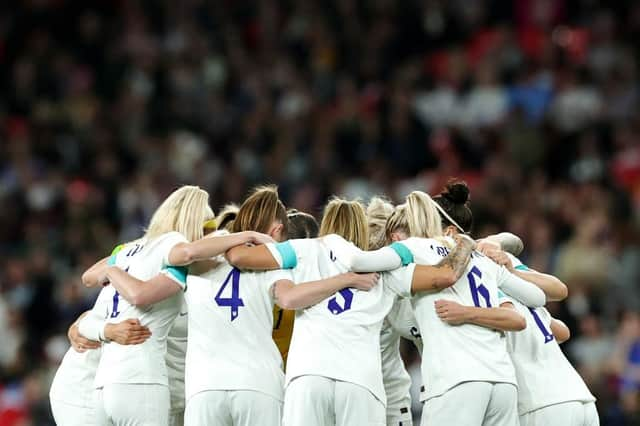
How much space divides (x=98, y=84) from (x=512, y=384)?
39.4 feet

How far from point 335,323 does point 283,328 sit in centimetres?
95

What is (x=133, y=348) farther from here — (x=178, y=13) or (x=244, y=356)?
(x=178, y=13)

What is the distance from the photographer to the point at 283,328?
815 centimetres

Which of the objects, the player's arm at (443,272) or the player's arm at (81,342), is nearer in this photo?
the player's arm at (443,272)

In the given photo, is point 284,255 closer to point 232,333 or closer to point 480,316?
point 232,333

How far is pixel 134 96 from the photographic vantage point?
17609 millimetres

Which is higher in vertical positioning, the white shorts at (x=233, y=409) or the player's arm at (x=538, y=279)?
the player's arm at (x=538, y=279)

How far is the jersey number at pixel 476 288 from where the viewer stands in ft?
24.6

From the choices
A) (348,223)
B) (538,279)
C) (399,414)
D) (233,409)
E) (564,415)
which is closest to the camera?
(233,409)

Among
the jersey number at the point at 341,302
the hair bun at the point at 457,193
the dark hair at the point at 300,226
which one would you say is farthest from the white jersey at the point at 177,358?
the hair bun at the point at 457,193

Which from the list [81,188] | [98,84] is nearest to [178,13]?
[98,84]

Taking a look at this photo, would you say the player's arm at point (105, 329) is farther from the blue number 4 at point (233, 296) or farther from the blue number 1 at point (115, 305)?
the blue number 4 at point (233, 296)

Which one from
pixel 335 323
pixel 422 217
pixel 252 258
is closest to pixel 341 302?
pixel 335 323

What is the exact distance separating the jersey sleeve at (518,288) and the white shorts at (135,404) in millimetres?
2258
